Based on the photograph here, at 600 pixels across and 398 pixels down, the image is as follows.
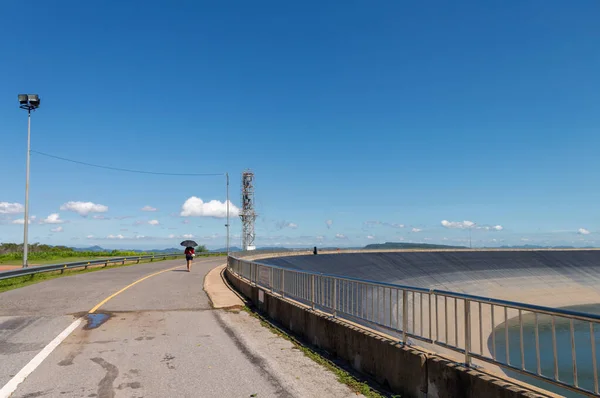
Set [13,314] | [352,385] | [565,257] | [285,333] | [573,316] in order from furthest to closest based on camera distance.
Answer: [565,257] < [13,314] < [285,333] < [352,385] < [573,316]

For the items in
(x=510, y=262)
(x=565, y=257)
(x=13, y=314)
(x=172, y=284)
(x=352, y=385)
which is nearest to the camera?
(x=352, y=385)

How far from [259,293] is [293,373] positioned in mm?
6493

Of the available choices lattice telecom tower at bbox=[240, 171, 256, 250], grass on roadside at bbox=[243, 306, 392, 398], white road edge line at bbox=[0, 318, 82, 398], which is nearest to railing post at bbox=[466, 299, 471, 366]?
grass on roadside at bbox=[243, 306, 392, 398]

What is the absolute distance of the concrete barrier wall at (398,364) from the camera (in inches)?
179

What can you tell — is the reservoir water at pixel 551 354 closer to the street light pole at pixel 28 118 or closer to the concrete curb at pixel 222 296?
the concrete curb at pixel 222 296

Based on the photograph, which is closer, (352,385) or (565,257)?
(352,385)

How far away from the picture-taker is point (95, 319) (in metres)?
11.3

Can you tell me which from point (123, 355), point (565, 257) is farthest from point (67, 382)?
point (565, 257)

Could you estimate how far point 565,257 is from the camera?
9156 centimetres

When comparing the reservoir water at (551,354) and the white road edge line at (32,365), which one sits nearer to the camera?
the white road edge line at (32,365)

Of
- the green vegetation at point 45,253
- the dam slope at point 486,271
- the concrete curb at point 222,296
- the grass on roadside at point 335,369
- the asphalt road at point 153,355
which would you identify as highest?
the green vegetation at point 45,253

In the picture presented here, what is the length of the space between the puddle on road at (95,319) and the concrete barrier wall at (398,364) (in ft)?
16.0

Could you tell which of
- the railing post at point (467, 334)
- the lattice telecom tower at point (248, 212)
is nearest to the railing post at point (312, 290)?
the railing post at point (467, 334)

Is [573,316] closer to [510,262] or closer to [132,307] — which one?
[132,307]
